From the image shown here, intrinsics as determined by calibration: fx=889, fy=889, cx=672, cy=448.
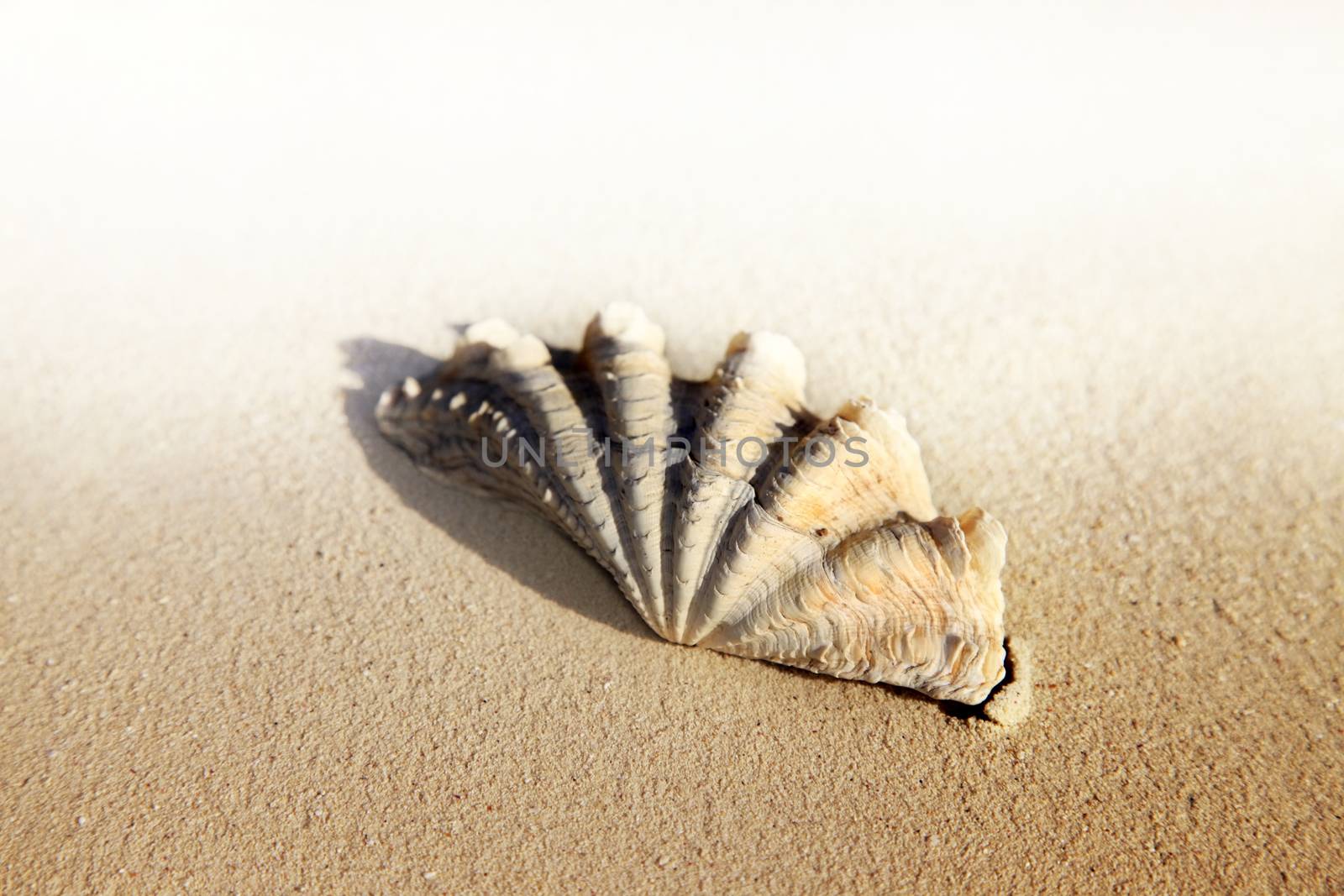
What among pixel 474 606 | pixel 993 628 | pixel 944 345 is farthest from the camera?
pixel 944 345

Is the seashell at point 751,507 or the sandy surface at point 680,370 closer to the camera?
the sandy surface at point 680,370

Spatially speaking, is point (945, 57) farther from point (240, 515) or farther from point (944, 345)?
point (240, 515)

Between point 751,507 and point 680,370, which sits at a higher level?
point 751,507

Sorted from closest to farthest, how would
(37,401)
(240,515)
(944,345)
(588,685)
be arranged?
(588,685)
(240,515)
(37,401)
(944,345)

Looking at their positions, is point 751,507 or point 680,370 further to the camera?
point 680,370

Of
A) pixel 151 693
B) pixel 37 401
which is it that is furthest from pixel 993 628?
pixel 37 401
